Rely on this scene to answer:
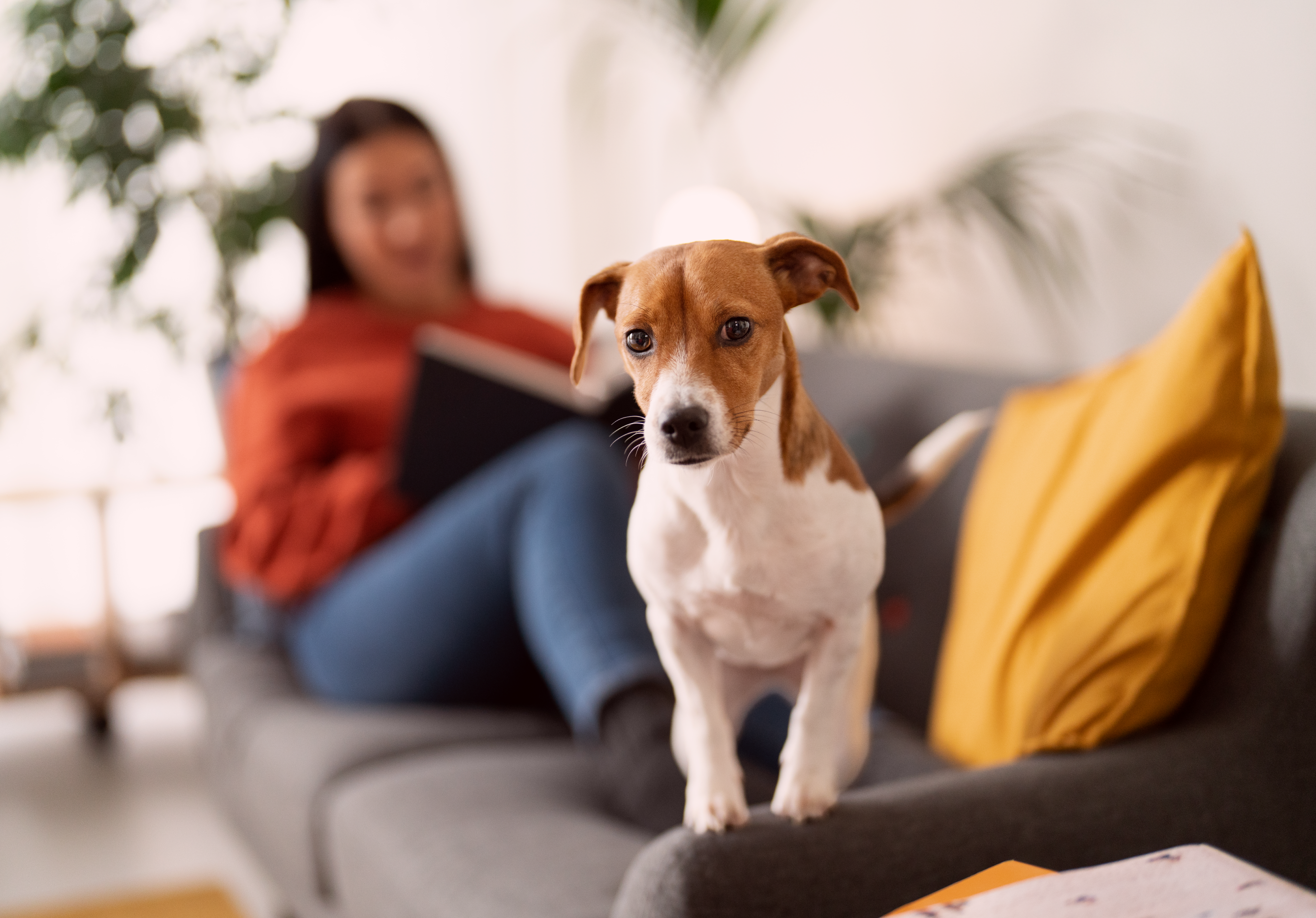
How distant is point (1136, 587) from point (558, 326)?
155cm

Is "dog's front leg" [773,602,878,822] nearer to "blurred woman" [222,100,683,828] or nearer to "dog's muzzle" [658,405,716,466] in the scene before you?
"dog's muzzle" [658,405,716,466]

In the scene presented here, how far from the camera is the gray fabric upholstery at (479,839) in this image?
952 millimetres

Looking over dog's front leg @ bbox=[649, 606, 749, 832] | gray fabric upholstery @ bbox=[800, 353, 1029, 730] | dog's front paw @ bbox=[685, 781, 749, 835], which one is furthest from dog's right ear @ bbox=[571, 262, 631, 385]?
gray fabric upholstery @ bbox=[800, 353, 1029, 730]

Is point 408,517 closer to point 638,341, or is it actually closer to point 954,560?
point 954,560

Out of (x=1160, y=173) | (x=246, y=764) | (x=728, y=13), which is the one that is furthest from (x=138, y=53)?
(x=1160, y=173)

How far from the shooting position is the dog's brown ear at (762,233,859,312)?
0.51 m

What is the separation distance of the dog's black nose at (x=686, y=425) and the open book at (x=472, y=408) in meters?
0.98

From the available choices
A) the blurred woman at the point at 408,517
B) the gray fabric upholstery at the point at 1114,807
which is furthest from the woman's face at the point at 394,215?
the gray fabric upholstery at the point at 1114,807

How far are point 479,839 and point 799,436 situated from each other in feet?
2.28

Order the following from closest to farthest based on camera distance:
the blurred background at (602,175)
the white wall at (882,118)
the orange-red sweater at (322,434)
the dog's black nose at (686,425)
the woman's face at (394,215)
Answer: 1. the dog's black nose at (686,425)
2. the white wall at (882,118)
3. the blurred background at (602,175)
4. the orange-red sweater at (322,434)
5. the woman's face at (394,215)

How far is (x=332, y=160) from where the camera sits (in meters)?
1.92

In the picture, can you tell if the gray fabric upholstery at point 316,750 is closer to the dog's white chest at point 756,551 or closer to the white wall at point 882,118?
the dog's white chest at point 756,551

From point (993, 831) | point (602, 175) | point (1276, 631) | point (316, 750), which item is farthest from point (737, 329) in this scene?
point (602, 175)

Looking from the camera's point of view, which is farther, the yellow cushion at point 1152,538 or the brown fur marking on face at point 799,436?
the yellow cushion at point 1152,538
